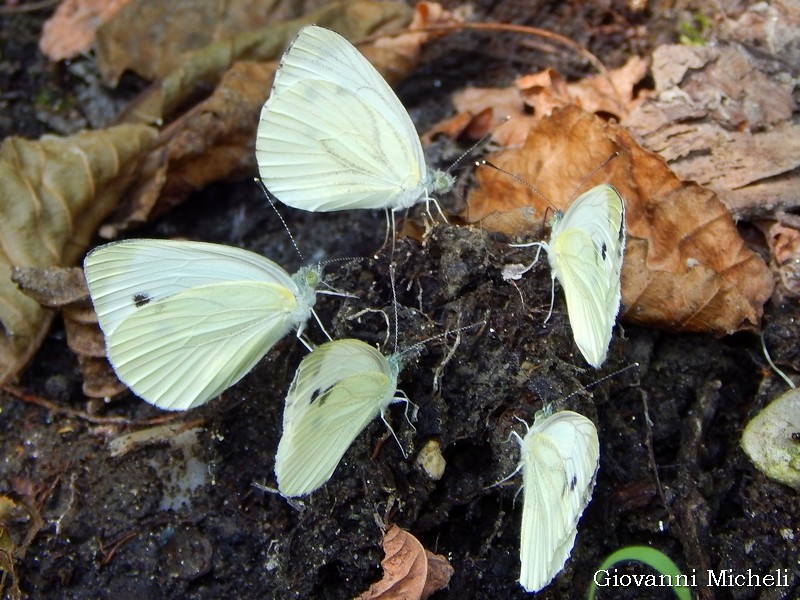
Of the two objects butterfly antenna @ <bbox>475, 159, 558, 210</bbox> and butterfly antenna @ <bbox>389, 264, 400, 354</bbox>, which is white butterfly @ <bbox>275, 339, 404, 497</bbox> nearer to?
butterfly antenna @ <bbox>389, 264, 400, 354</bbox>

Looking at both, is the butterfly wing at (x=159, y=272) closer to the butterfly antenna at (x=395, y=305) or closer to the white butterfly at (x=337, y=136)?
the butterfly antenna at (x=395, y=305)

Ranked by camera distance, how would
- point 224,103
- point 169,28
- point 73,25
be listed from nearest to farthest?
1. point 224,103
2. point 169,28
3. point 73,25

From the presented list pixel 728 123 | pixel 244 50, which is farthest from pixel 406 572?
pixel 244 50

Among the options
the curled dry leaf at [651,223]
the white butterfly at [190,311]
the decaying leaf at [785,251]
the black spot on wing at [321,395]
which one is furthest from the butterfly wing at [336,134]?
the decaying leaf at [785,251]

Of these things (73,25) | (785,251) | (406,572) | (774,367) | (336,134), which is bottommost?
(406,572)

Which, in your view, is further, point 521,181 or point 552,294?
point 521,181

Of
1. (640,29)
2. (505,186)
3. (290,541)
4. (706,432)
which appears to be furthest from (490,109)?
(290,541)

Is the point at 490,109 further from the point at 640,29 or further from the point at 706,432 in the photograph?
the point at 706,432

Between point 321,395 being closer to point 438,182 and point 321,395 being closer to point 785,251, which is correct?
point 438,182
